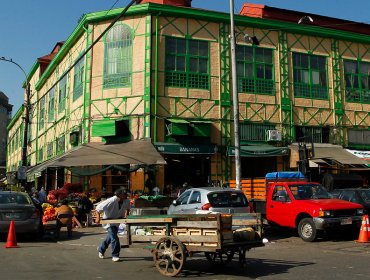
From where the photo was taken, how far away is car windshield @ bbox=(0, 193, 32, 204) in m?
14.9

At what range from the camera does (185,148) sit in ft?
77.5

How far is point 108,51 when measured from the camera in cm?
2475

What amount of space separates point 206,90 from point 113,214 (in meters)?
15.3

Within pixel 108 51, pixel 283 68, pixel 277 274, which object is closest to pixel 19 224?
pixel 277 274

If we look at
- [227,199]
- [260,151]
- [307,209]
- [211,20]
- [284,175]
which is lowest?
[307,209]

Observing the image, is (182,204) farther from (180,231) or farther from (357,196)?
(357,196)

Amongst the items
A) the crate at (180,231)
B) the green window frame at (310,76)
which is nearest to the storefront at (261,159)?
the green window frame at (310,76)

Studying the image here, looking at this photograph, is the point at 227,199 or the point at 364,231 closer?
the point at 227,199

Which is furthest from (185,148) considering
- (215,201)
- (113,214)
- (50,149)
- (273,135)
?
(50,149)

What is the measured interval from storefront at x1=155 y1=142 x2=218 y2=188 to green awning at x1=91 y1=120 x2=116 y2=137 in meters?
2.92

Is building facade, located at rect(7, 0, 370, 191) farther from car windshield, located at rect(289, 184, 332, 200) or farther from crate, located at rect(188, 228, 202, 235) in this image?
crate, located at rect(188, 228, 202, 235)

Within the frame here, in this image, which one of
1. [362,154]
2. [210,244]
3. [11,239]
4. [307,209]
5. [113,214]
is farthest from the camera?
[362,154]

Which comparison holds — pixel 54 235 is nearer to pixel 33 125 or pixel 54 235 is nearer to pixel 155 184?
pixel 155 184

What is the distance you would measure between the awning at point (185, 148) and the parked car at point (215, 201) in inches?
403
